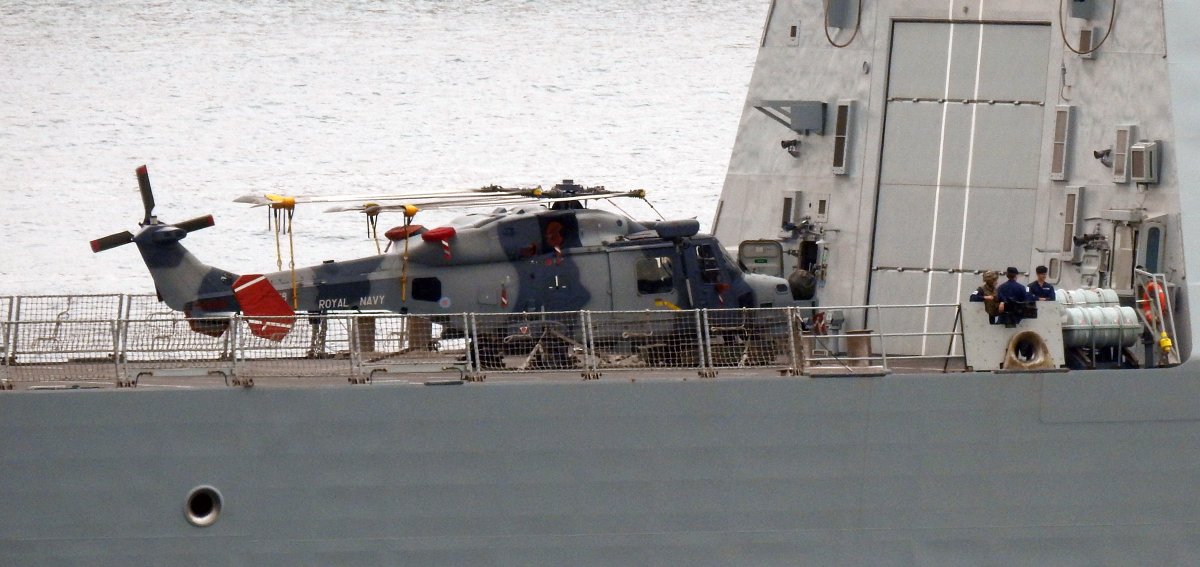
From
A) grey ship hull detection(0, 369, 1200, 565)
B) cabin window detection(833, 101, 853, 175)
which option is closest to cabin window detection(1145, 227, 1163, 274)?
grey ship hull detection(0, 369, 1200, 565)

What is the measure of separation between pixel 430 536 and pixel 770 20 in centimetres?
766

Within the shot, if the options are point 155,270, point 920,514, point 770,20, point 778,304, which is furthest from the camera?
point 770,20

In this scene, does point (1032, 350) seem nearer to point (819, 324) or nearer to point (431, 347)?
point (819, 324)

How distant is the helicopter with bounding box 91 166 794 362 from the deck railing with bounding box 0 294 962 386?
33 cm

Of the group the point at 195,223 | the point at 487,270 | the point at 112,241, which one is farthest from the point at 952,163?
the point at 112,241

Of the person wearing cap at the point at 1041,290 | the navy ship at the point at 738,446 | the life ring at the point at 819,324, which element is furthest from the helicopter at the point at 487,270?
the person wearing cap at the point at 1041,290

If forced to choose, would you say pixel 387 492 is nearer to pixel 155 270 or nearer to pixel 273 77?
pixel 155 270

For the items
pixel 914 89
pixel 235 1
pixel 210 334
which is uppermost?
pixel 235 1

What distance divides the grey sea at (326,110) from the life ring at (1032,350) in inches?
1109

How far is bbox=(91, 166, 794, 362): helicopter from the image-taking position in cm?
1447

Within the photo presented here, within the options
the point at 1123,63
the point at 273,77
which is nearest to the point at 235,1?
the point at 273,77

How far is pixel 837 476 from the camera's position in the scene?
13.0m

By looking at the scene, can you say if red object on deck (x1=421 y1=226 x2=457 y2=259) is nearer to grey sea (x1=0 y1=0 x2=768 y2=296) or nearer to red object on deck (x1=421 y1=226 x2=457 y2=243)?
red object on deck (x1=421 y1=226 x2=457 y2=243)

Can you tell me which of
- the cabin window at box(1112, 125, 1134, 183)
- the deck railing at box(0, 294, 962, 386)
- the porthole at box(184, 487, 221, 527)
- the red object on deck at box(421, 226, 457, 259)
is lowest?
the porthole at box(184, 487, 221, 527)
